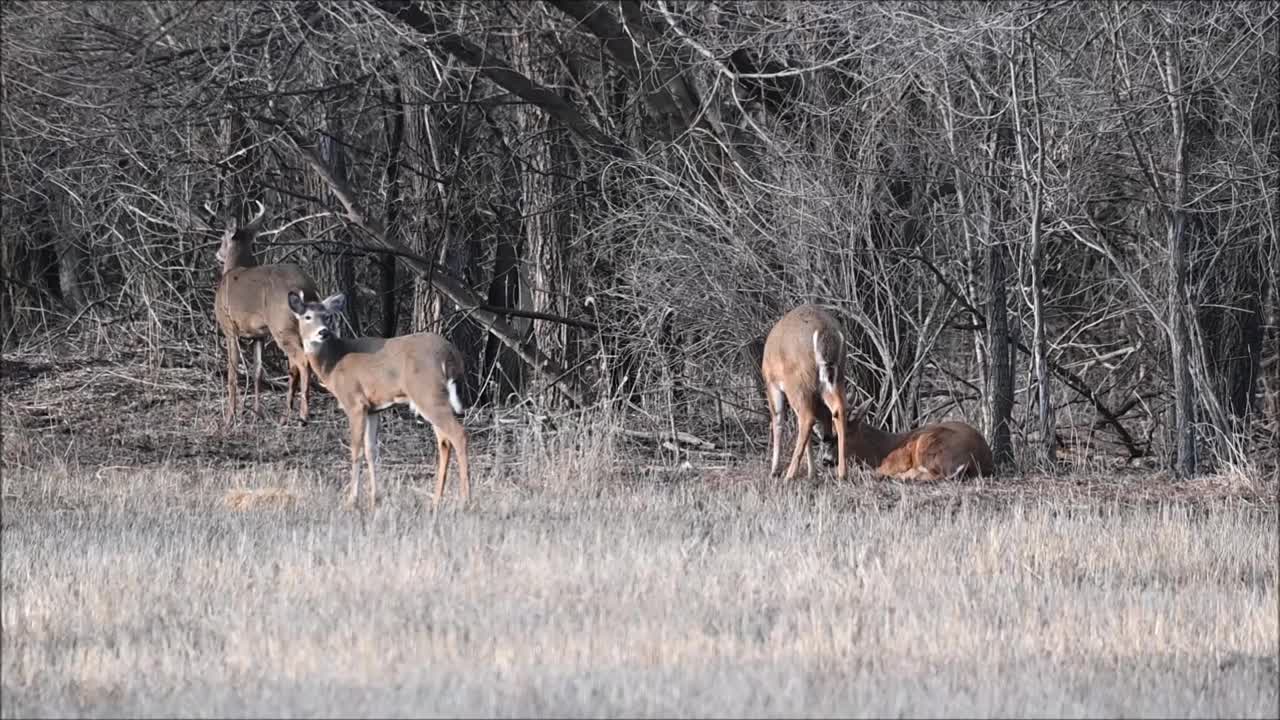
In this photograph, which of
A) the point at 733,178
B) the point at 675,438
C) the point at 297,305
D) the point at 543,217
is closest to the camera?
the point at 297,305

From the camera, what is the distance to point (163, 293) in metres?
18.8

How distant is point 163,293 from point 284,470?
17.8 feet

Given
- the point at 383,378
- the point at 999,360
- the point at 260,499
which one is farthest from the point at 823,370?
the point at 260,499

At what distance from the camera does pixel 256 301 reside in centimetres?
1493

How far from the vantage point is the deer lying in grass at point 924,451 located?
1360 centimetres

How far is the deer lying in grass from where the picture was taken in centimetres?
1360

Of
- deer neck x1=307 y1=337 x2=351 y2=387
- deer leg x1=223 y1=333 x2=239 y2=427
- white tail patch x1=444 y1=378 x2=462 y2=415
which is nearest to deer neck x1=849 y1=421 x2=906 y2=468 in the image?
white tail patch x1=444 y1=378 x2=462 y2=415

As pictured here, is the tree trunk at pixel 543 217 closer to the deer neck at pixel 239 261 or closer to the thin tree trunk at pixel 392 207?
the thin tree trunk at pixel 392 207

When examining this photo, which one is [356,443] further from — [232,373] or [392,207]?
[392,207]

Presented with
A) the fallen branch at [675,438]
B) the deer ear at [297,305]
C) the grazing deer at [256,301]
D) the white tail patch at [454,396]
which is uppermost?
the grazing deer at [256,301]

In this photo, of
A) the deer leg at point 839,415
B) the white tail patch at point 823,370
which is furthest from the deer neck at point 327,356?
the deer leg at point 839,415

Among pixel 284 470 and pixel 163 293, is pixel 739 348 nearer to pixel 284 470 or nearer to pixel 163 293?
pixel 284 470

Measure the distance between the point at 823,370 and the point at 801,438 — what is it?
529 millimetres

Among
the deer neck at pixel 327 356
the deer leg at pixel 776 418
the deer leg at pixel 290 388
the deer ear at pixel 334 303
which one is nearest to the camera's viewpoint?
the deer neck at pixel 327 356
